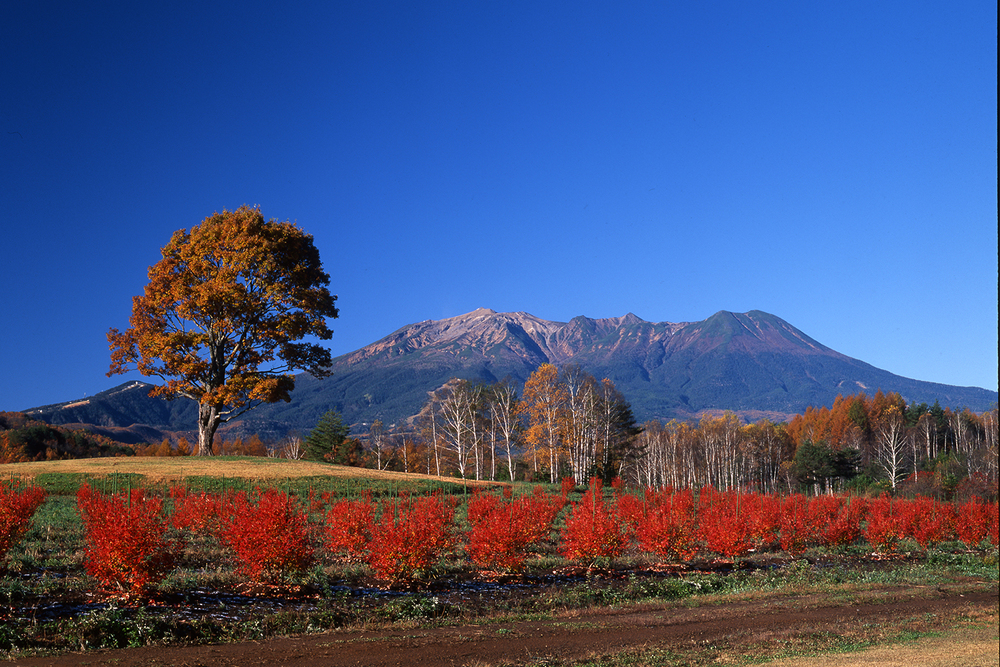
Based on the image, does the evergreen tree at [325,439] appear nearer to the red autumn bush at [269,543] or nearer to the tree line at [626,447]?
the tree line at [626,447]

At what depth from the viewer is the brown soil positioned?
12078 mm

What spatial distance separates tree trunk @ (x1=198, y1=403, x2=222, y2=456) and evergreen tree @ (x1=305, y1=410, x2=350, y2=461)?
33.0 meters

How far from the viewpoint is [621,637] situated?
1435 centimetres

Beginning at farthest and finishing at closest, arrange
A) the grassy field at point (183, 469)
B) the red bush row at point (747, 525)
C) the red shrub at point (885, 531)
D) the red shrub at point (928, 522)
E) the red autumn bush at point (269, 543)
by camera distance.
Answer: the grassy field at point (183, 469), the red shrub at point (928, 522), the red shrub at point (885, 531), the red bush row at point (747, 525), the red autumn bush at point (269, 543)

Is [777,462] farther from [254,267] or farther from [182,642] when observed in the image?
[182,642]

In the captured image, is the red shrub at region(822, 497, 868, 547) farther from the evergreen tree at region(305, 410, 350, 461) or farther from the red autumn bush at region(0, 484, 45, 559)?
the evergreen tree at region(305, 410, 350, 461)

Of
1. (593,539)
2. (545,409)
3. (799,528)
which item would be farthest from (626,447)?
(593,539)

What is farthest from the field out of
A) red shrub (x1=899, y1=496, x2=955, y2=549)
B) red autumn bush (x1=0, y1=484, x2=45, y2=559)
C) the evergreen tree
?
the evergreen tree

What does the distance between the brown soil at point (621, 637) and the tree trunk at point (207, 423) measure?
30.7 m

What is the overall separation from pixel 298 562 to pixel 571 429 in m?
48.8

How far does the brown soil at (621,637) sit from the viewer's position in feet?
39.6

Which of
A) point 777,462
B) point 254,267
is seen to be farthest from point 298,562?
point 777,462

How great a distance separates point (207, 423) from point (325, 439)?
122 feet

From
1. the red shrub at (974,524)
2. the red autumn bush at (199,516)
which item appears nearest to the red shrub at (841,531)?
the red shrub at (974,524)
